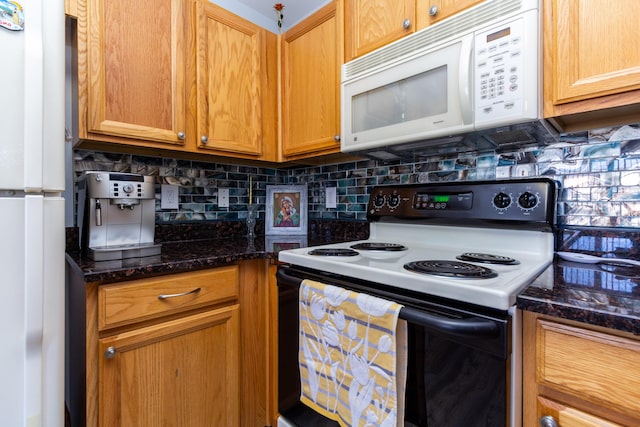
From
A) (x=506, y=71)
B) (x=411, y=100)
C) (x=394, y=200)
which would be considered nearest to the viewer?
(x=506, y=71)

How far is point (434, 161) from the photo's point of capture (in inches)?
60.5

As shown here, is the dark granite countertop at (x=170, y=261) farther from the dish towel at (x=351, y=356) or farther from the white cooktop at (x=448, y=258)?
the dish towel at (x=351, y=356)

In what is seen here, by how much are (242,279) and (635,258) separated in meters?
1.37

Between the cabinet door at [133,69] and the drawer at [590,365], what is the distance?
4.95 ft

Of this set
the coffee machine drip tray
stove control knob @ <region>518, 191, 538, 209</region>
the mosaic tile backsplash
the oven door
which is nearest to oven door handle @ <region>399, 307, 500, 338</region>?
the oven door

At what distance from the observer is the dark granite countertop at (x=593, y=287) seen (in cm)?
59

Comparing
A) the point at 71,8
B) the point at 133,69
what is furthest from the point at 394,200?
the point at 71,8

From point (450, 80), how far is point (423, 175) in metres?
0.52

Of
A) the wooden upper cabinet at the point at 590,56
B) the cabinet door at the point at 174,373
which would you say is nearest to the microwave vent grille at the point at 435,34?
the wooden upper cabinet at the point at 590,56

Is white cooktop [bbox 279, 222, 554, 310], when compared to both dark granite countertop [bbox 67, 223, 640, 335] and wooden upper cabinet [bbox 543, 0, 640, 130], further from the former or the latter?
wooden upper cabinet [bbox 543, 0, 640, 130]

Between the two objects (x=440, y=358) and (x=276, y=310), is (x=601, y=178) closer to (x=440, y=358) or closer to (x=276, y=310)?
(x=440, y=358)

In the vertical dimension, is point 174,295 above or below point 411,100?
below

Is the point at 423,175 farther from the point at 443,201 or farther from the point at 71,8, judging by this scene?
the point at 71,8

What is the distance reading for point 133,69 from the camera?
134cm
